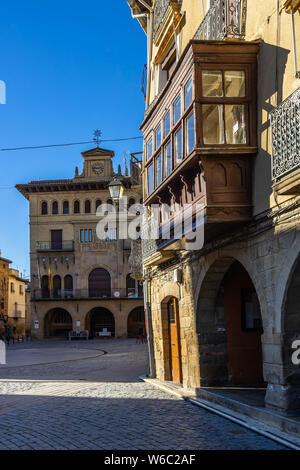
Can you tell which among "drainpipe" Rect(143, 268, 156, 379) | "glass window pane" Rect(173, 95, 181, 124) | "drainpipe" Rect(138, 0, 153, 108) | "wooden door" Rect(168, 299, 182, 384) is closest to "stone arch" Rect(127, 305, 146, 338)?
"drainpipe" Rect(143, 268, 156, 379)

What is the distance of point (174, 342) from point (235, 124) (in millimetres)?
7201

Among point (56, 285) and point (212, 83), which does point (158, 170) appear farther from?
point (56, 285)

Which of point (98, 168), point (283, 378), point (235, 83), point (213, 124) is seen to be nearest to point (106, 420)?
point (283, 378)

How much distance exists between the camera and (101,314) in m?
50.7

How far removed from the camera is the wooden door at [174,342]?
1434 centimetres

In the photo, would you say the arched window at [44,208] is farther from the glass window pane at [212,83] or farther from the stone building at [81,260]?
the glass window pane at [212,83]

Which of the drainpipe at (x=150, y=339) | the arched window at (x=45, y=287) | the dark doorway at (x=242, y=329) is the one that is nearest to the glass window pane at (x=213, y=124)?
the dark doorway at (x=242, y=329)

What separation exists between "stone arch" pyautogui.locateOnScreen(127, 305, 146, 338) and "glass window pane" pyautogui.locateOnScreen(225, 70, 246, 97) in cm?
4100

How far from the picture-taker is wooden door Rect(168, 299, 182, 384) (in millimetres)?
14344

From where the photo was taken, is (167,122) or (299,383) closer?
(299,383)

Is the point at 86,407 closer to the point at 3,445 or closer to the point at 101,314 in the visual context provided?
the point at 3,445
